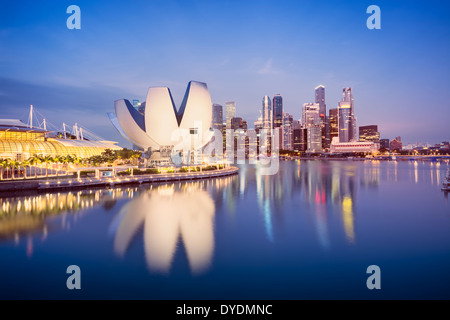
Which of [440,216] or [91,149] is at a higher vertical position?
[91,149]

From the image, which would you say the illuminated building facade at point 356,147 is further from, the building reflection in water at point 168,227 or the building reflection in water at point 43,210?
the building reflection in water at point 43,210

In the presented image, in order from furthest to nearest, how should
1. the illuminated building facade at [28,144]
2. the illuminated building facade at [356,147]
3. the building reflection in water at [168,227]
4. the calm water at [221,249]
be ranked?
the illuminated building facade at [356,147], the illuminated building facade at [28,144], the building reflection in water at [168,227], the calm water at [221,249]

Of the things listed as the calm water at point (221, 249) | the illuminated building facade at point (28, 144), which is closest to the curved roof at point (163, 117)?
the illuminated building facade at point (28, 144)

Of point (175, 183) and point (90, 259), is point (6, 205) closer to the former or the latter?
point (90, 259)

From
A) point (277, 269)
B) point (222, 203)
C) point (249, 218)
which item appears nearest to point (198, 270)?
point (277, 269)

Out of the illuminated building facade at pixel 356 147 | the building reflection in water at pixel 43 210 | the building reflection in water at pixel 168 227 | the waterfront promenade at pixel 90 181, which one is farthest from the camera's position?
the illuminated building facade at pixel 356 147

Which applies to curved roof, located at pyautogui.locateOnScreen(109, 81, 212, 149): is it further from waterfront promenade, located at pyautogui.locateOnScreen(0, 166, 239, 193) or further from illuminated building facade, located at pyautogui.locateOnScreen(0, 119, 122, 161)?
illuminated building facade, located at pyautogui.locateOnScreen(0, 119, 122, 161)

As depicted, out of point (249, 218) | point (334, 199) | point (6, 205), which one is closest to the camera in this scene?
point (249, 218)
